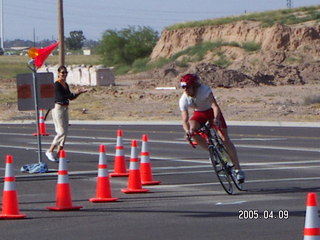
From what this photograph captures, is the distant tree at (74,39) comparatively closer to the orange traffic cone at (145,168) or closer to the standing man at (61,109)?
the standing man at (61,109)

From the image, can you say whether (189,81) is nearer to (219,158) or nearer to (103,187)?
(219,158)

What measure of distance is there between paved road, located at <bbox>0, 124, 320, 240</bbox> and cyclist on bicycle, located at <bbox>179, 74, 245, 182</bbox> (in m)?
0.79

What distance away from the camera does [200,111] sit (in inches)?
516

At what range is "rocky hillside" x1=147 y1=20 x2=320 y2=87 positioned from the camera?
182 feet

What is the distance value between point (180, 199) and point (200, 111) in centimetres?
139

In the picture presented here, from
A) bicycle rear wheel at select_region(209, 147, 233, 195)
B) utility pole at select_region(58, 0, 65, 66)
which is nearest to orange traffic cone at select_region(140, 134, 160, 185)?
bicycle rear wheel at select_region(209, 147, 233, 195)

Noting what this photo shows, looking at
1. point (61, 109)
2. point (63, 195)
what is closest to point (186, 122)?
point (63, 195)

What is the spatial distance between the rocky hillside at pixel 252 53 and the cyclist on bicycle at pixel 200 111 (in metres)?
39.8

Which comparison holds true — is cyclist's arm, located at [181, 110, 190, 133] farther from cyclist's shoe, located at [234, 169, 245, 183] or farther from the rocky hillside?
the rocky hillside

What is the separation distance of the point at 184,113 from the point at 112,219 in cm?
260

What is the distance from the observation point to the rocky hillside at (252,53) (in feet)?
182

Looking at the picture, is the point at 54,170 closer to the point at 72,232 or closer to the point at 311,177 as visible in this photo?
the point at 311,177

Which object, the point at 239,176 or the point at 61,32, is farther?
the point at 61,32

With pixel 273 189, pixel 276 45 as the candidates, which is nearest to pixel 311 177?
pixel 273 189
